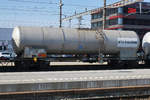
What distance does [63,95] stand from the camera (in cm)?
992

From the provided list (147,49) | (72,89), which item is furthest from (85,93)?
(147,49)

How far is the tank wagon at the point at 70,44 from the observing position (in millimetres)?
19906

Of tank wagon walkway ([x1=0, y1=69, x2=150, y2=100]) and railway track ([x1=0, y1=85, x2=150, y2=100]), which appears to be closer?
railway track ([x1=0, y1=85, x2=150, y2=100])

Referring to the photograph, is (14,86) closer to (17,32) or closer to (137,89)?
(137,89)

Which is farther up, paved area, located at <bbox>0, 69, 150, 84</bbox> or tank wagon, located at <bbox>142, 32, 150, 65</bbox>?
tank wagon, located at <bbox>142, 32, 150, 65</bbox>

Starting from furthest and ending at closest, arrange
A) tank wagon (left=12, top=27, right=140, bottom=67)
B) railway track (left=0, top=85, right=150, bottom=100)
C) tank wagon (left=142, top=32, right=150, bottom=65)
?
tank wagon (left=142, top=32, right=150, bottom=65)
tank wagon (left=12, top=27, right=140, bottom=67)
railway track (left=0, top=85, right=150, bottom=100)

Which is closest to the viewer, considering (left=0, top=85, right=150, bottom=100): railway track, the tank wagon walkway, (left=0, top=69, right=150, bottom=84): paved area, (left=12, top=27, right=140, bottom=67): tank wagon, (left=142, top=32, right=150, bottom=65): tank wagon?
(left=0, top=85, right=150, bottom=100): railway track

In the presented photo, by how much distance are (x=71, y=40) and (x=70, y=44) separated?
37cm

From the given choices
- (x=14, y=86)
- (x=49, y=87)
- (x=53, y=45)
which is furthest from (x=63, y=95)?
(x=53, y=45)

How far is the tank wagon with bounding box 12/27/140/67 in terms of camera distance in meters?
19.9

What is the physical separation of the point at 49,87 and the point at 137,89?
4.15m

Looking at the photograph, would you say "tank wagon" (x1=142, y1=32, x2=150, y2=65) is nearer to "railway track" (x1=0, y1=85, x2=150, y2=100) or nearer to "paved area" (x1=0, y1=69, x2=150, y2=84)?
"paved area" (x1=0, y1=69, x2=150, y2=84)

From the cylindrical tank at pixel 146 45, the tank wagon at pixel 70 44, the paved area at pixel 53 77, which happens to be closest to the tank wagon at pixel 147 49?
the cylindrical tank at pixel 146 45

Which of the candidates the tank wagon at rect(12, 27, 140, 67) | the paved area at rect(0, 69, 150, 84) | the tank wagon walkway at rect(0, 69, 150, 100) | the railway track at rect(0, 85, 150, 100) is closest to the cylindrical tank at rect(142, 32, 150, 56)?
the tank wagon at rect(12, 27, 140, 67)
